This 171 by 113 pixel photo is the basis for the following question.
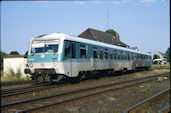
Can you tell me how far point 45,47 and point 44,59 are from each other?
0.73 m

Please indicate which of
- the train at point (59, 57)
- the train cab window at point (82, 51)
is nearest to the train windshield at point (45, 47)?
the train at point (59, 57)

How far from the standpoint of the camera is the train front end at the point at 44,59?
34.8ft

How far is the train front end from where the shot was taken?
1060cm

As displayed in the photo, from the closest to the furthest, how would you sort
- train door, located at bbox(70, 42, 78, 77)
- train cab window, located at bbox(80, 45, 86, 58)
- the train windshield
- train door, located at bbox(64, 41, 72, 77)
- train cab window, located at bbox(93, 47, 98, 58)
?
train door, located at bbox(64, 41, 72, 77)
the train windshield
train door, located at bbox(70, 42, 78, 77)
train cab window, located at bbox(80, 45, 86, 58)
train cab window, located at bbox(93, 47, 98, 58)

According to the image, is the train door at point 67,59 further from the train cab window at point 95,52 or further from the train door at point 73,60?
the train cab window at point 95,52

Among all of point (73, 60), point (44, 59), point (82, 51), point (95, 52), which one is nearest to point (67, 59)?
point (73, 60)

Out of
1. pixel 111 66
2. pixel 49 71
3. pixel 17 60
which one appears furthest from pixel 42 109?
pixel 17 60

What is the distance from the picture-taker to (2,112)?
5.57 m

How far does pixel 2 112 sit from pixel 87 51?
8018mm

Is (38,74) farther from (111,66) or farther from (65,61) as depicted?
Result: (111,66)

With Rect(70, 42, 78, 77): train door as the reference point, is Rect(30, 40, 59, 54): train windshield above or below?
above

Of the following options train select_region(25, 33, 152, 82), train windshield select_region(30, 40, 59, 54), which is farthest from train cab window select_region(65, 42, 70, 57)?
train windshield select_region(30, 40, 59, 54)

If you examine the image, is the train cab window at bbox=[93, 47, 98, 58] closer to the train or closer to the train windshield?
the train

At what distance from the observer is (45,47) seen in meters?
11.2
